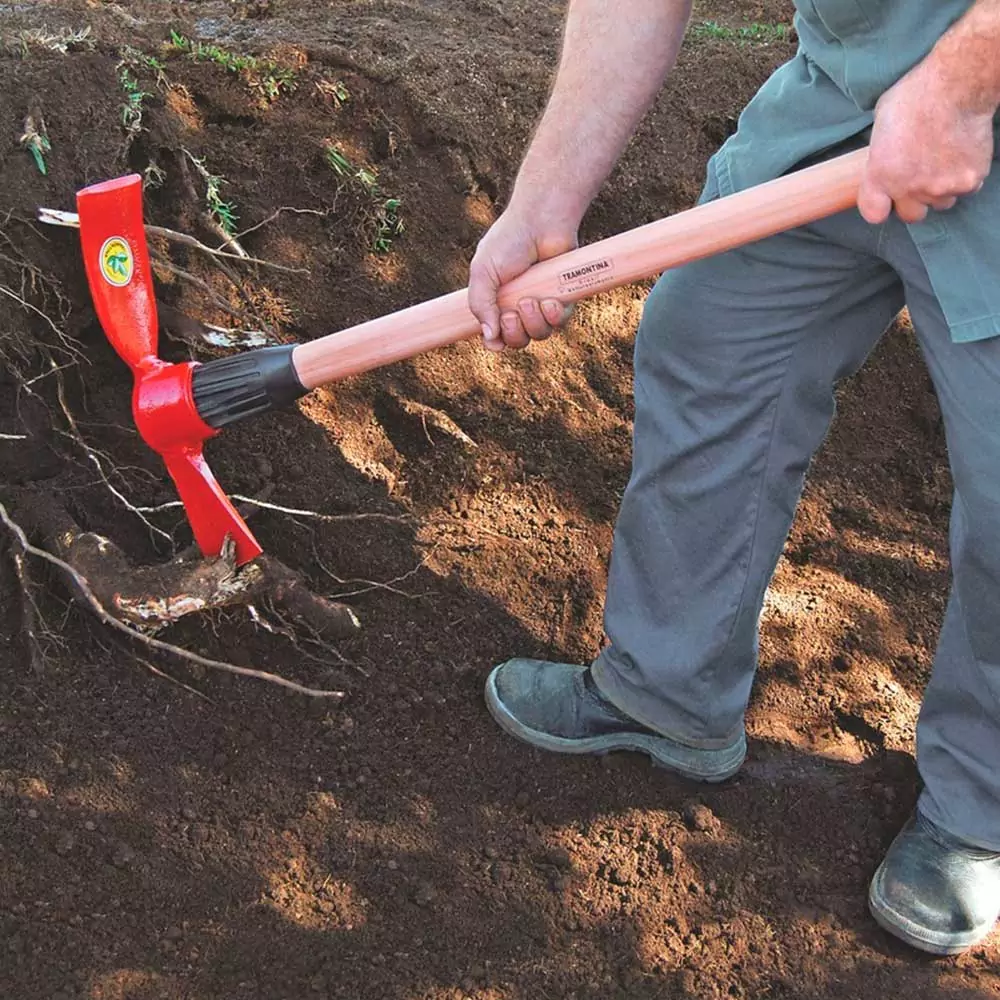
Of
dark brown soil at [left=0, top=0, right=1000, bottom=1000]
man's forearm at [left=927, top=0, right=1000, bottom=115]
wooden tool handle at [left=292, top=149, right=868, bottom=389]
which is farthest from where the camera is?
dark brown soil at [left=0, top=0, right=1000, bottom=1000]

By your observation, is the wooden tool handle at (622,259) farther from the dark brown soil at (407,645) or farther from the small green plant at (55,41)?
the small green plant at (55,41)

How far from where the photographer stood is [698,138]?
11.5 feet

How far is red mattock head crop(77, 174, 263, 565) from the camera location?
6.70 ft

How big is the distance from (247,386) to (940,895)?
5.16 feet

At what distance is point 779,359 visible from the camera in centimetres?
188

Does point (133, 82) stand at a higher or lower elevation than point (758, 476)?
higher

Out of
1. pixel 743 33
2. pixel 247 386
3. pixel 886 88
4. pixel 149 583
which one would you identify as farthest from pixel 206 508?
pixel 743 33

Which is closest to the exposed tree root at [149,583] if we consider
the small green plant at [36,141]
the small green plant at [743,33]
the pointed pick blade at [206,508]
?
the pointed pick blade at [206,508]

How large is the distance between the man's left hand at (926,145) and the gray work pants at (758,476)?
0.16m

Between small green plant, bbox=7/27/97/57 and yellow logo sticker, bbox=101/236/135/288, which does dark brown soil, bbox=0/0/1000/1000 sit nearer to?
small green plant, bbox=7/27/97/57

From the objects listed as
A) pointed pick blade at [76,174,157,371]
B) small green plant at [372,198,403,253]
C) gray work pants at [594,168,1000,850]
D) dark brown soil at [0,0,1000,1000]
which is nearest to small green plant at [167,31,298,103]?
dark brown soil at [0,0,1000,1000]

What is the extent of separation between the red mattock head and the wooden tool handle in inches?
10.3

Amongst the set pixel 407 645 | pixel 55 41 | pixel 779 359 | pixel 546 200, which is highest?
pixel 55 41

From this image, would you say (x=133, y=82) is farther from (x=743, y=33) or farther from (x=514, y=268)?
→ (x=743, y=33)
